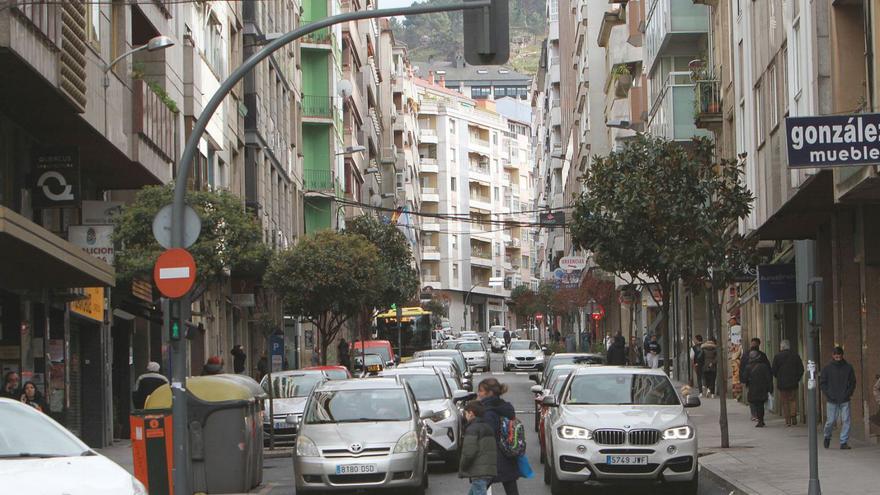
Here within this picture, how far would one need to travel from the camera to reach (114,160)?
94.0 ft

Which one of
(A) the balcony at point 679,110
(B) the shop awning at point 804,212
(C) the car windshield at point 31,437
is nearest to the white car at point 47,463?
(C) the car windshield at point 31,437

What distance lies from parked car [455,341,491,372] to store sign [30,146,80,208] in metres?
40.7

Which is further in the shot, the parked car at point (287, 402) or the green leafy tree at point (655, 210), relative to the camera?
the green leafy tree at point (655, 210)

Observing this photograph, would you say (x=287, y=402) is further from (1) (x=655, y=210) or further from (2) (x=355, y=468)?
(2) (x=355, y=468)

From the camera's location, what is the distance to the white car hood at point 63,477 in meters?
9.98

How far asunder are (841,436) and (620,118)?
37.4 meters

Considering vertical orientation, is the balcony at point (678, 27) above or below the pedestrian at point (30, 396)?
above

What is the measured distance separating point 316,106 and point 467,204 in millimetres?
83567

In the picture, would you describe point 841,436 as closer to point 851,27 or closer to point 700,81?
point 851,27

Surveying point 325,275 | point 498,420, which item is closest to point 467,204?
point 325,275

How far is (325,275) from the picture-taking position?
4766 centimetres

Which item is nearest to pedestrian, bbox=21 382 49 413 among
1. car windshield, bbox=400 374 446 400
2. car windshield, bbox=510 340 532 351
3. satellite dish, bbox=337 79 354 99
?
car windshield, bbox=400 374 446 400

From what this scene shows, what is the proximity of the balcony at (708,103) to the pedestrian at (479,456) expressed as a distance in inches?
975

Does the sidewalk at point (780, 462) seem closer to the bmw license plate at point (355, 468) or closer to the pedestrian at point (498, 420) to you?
the pedestrian at point (498, 420)
